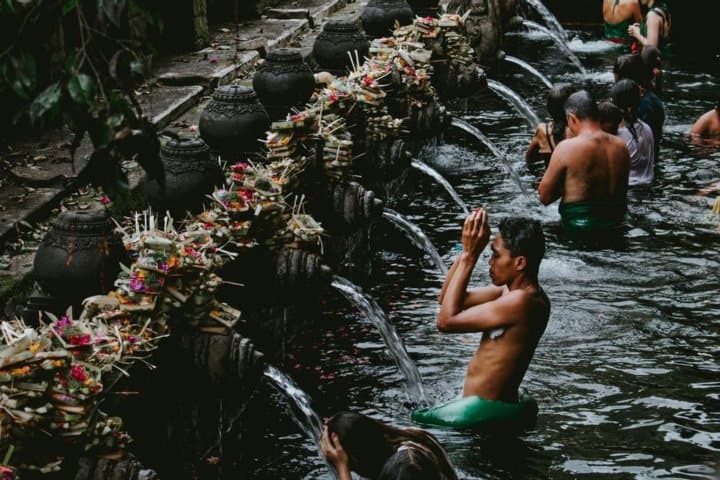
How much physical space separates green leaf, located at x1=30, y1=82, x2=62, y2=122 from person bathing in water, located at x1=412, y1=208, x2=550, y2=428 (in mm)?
3161

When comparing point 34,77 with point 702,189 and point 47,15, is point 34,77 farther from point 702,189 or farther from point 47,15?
point 702,189

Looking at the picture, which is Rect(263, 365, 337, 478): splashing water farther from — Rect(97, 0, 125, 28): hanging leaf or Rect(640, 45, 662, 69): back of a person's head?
Rect(640, 45, 662, 69): back of a person's head

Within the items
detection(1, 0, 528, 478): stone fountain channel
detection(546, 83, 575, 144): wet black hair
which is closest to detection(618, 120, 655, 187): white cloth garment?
detection(546, 83, 575, 144): wet black hair

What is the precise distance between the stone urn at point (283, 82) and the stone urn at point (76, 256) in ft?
10.6

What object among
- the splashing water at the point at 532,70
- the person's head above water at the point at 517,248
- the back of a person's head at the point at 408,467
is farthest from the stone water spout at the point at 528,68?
the back of a person's head at the point at 408,467

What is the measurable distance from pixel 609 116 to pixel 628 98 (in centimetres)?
67

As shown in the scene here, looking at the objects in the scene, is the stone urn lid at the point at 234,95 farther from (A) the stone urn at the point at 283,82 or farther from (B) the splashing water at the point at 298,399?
(B) the splashing water at the point at 298,399

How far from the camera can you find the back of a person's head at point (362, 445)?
493cm

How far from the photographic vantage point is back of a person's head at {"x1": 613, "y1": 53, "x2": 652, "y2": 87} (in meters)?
11.0

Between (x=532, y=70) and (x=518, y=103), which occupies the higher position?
(x=518, y=103)

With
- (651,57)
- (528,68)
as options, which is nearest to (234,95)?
(651,57)

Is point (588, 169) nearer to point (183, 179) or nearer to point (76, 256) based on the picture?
point (183, 179)

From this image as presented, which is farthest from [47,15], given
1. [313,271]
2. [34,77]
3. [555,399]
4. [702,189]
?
[702,189]

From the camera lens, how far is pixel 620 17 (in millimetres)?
17734
